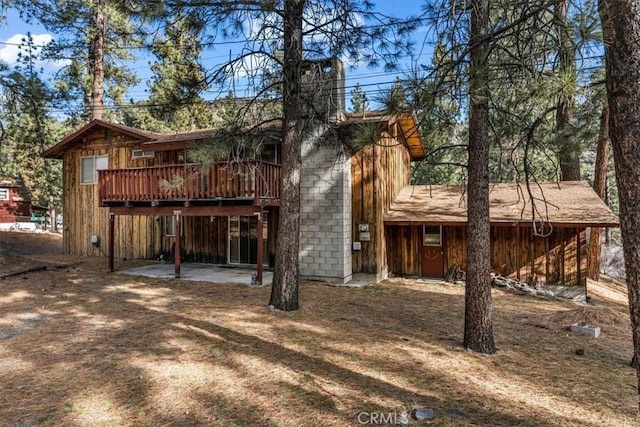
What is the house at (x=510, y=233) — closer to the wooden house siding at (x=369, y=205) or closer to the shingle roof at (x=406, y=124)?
the wooden house siding at (x=369, y=205)

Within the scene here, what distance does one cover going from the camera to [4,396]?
3881 mm

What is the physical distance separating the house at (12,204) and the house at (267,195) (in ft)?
65.4

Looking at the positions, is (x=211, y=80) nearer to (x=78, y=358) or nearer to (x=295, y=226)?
(x=295, y=226)

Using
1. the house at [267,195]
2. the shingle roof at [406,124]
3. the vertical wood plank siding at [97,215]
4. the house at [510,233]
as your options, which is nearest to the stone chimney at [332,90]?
the house at [267,195]

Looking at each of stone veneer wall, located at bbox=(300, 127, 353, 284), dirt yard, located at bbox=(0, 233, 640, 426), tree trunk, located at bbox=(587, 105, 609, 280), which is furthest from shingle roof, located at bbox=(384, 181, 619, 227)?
dirt yard, located at bbox=(0, 233, 640, 426)

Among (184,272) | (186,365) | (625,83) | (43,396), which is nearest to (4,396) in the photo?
(43,396)

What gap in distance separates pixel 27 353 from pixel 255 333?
2.96 metres

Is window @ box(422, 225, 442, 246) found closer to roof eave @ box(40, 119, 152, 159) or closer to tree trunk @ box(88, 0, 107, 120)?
roof eave @ box(40, 119, 152, 159)

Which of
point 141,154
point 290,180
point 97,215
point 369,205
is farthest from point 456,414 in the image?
point 97,215

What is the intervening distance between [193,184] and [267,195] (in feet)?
7.00

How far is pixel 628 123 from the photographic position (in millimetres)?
2678

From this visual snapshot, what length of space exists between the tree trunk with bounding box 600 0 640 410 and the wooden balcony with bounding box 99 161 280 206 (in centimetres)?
726

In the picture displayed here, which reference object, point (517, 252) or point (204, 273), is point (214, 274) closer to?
point (204, 273)

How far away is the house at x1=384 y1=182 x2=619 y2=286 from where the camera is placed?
10.1 metres
